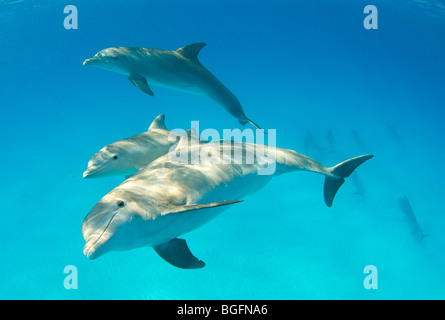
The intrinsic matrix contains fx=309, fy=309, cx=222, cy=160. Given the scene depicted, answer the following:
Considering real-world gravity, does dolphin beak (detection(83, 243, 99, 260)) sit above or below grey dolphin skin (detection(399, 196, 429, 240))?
below

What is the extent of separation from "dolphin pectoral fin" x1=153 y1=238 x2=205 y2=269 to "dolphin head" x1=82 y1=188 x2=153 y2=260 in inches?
18.7

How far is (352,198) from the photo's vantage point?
15734 mm

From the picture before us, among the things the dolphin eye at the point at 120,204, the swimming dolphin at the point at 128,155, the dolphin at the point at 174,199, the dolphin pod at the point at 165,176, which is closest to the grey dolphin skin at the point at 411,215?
the dolphin pod at the point at 165,176

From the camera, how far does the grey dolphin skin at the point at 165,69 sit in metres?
6.37

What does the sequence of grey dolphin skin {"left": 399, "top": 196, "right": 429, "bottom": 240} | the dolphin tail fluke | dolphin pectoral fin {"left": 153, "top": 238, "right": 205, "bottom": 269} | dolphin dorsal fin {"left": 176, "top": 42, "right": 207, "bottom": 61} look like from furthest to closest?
1. grey dolphin skin {"left": 399, "top": 196, "right": 429, "bottom": 240}
2. dolphin dorsal fin {"left": 176, "top": 42, "right": 207, "bottom": 61}
3. the dolphin tail fluke
4. dolphin pectoral fin {"left": 153, "top": 238, "right": 205, "bottom": 269}

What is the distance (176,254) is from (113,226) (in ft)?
3.29

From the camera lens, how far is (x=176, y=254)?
333 cm

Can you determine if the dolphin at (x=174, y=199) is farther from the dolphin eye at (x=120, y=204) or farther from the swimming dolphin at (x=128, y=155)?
the swimming dolphin at (x=128, y=155)

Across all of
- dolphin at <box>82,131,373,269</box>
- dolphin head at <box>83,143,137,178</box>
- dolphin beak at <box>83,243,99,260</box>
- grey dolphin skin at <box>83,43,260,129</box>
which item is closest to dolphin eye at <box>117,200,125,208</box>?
dolphin at <box>82,131,373,269</box>

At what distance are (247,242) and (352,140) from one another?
1688cm

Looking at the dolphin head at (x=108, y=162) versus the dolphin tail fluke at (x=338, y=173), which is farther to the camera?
the dolphin tail fluke at (x=338, y=173)

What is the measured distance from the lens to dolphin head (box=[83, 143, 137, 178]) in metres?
4.02

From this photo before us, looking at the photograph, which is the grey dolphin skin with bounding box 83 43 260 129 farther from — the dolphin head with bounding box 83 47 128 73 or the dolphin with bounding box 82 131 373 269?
the dolphin with bounding box 82 131 373 269
